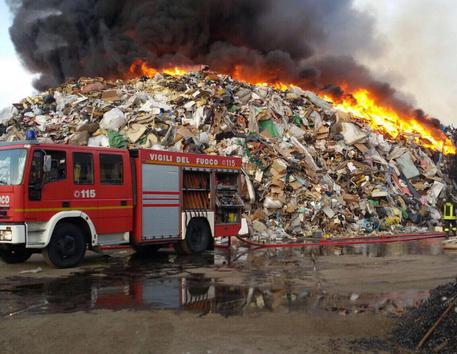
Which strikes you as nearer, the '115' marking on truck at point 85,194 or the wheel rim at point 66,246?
the wheel rim at point 66,246

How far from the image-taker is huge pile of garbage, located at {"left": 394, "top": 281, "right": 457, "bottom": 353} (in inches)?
196

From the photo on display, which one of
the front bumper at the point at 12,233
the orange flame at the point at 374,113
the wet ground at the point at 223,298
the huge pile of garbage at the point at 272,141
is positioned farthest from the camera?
the orange flame at the point at 374,113

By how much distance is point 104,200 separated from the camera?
37.3ft

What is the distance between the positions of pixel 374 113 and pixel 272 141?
13206 millimetres

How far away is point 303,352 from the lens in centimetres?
509

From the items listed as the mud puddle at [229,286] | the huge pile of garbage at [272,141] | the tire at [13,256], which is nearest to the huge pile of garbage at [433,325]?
the mud puddle at [229,286]

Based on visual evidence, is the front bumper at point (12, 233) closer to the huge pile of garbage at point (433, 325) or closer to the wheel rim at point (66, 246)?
the wheel rim at point (66, 246)

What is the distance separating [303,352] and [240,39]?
126 feet

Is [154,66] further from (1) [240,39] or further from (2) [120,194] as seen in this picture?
(2) [120,194]

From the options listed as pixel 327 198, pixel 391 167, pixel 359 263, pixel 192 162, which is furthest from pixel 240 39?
pixel 359 263

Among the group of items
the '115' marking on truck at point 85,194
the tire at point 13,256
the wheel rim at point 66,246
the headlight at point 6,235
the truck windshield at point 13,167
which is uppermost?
the truck windshield at point 13,167

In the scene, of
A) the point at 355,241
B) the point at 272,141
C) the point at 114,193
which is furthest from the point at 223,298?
the point at 272,141

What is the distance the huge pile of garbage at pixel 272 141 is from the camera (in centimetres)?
1936

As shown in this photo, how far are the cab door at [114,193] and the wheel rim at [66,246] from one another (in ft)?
2.05
